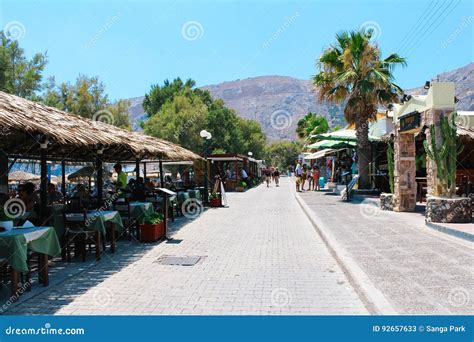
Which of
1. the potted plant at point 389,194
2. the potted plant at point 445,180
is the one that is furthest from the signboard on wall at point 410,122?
the potted plant at point 389,194

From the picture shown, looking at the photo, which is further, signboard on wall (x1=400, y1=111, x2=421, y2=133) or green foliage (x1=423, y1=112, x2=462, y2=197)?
signboard on wall (x1=400, y1=111, x2=421, y2=133)

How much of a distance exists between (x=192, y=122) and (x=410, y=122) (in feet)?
111

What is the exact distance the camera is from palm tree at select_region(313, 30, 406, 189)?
19.8 metres

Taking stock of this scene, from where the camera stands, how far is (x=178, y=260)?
8.38 metres

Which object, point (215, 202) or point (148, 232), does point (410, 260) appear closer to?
point (148, 232)

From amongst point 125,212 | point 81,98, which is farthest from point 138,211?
point 81,98

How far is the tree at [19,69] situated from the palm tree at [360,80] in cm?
2075

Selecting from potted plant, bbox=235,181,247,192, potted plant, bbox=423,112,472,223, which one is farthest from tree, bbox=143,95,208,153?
potted plant, bbox=423,112,472,223

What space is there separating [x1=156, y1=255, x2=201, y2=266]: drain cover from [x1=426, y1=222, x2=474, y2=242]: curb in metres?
5.49

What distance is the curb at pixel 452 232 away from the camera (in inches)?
356

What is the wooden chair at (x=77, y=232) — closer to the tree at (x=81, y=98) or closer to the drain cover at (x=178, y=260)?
the drain cover at (x=178, y=260)

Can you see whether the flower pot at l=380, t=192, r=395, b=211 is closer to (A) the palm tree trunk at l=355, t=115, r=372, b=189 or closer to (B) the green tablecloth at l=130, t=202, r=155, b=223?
(A) the palm tree trunk at l=355, t=115, r=372, b=189

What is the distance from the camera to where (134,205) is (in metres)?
11.0
